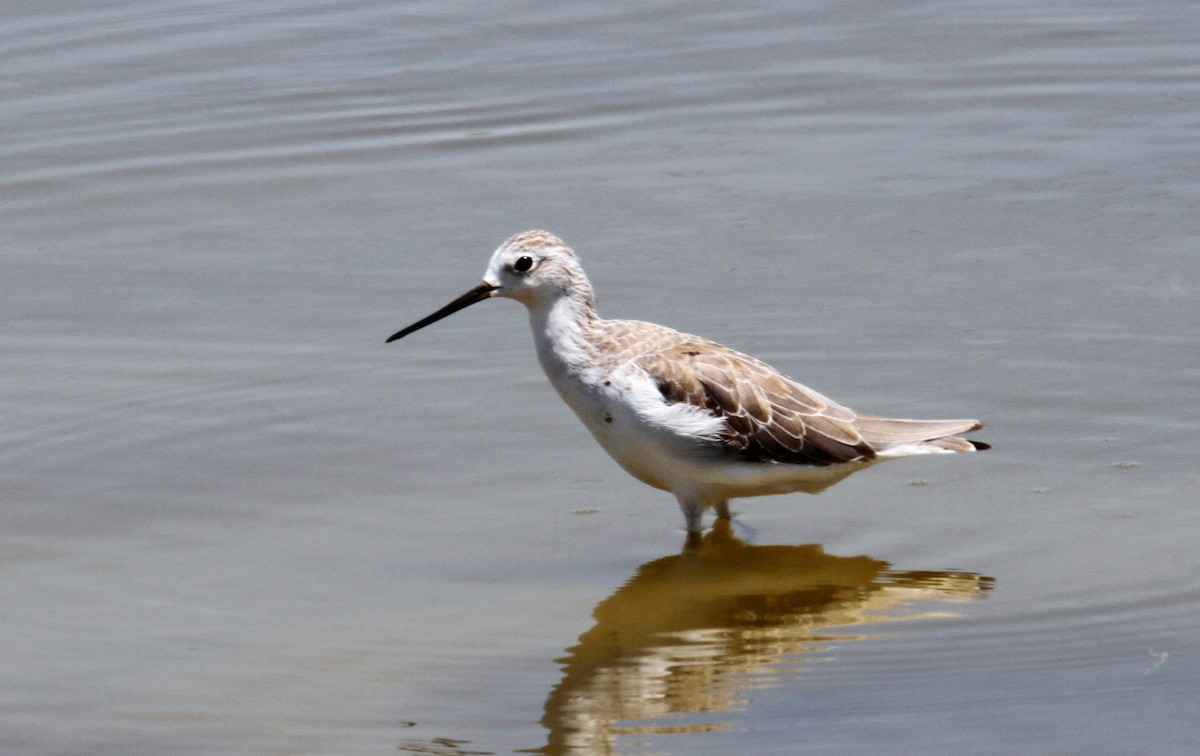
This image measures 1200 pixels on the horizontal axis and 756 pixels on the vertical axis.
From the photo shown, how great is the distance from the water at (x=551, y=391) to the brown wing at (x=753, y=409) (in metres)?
0.44

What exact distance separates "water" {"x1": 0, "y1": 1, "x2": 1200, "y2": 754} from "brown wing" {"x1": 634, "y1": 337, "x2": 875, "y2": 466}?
44cm

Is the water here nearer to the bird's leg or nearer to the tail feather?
the bird's leg

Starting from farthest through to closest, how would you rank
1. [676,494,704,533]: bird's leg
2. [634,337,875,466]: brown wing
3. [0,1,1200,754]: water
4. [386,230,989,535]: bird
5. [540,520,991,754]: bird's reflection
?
[676,494,704,533]: bird's leg, [634,337,875,466]: brown wing, [386,230,989,535]: bird, [0,1,1200,754]: water, [540,520,991,754]: bird's reflection

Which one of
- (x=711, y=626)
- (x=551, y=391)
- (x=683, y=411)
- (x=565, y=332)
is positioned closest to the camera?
(x=711, y=626)

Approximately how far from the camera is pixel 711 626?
24.9 feet

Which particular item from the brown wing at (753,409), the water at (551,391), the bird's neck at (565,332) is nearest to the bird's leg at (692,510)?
the water at (551,391)

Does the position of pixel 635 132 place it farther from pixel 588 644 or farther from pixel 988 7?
pixel 588 644

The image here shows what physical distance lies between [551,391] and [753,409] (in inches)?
75.8

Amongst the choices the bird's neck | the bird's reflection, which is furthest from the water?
the bird's neck

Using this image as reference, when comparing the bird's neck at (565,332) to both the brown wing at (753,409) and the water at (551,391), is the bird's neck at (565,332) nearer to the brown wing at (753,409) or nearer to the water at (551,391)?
the brown wing at (753,409)

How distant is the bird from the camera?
8281 mm

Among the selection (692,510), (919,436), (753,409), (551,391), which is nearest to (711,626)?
(692,510)

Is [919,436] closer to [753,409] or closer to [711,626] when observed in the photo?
[753,409]

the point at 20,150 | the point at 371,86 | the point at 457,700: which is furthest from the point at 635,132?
the point at 457,700
